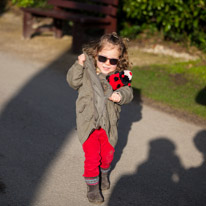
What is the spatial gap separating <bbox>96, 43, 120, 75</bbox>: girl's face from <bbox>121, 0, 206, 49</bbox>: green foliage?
4.09 metres

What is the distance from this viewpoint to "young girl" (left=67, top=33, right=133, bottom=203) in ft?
9.27

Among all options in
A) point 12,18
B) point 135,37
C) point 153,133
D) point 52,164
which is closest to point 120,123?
point 153,133

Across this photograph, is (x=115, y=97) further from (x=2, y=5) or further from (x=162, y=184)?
(x=2, y=5)

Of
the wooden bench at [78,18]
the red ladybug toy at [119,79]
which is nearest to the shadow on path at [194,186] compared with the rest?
the red ladybug toy at [119,79]

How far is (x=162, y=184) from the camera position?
3273 mm

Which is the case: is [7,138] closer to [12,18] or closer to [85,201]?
[85,201]

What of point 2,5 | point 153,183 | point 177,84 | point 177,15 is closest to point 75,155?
point 153,183

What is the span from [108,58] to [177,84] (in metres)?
3.20

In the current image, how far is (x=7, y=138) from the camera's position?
12.9 ft

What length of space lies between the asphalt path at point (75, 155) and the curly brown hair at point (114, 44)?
109cm

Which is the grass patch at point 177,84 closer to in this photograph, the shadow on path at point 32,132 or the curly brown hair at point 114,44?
the shadow on path at point 32,132

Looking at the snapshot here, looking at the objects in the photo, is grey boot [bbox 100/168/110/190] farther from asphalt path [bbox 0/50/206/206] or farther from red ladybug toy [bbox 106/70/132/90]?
red ladybug toy [bbox 106/70/132/90]

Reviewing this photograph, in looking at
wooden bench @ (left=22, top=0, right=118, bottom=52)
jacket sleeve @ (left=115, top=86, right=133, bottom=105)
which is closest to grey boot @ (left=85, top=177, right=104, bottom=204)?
jacket sleeve @ (left=115, top=86, right=133, bottom=105)

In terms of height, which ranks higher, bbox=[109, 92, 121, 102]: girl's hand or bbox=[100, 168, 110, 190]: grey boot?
bbox=[109, 92, 121, 102]: girl's hand
